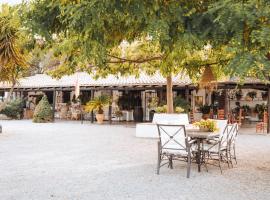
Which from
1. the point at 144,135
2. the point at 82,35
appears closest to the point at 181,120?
the point at 144,135

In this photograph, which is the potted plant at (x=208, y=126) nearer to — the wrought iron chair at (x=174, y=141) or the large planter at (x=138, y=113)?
the wrought iron chair at (x=174, y=141)

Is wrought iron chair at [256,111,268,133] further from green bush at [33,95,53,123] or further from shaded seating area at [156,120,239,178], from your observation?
green bush at [33,95,53,123]

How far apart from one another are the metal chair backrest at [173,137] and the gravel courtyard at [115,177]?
60 cm

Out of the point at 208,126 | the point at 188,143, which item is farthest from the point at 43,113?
the point at 188,143

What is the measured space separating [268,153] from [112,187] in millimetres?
6446

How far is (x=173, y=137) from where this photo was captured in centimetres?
740

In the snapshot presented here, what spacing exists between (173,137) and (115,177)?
4.65 ft

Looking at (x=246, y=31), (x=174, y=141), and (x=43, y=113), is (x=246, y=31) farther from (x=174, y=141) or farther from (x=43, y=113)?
(x=43, y=113)

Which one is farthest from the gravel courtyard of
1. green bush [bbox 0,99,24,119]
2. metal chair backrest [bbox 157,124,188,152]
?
green bush [bbox 0,99,24,119]

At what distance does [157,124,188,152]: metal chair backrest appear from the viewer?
23.9 feet

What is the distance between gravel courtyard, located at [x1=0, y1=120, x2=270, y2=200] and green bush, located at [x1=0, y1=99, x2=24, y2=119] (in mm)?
16010

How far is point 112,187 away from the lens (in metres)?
6.45

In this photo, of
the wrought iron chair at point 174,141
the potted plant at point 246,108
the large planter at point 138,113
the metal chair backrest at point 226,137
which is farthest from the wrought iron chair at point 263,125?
the wrought iron chair at point 174,141

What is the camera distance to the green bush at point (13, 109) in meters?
26.8
